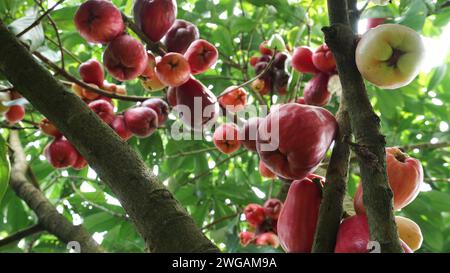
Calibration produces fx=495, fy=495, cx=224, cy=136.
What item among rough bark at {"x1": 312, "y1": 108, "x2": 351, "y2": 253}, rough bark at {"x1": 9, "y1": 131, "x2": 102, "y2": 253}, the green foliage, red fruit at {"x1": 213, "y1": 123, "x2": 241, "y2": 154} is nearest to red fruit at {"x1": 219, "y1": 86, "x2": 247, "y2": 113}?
red fruit at {"x1": 213, "y1": 123, "x2": 241, "y2": 154}

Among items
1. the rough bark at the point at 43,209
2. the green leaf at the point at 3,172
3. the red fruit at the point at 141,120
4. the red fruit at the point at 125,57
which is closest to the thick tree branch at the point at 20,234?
the rough bark at the point at 43,209

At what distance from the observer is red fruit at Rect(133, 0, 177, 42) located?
4.76ft

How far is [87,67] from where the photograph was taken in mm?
1696

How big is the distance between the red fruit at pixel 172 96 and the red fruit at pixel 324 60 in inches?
18.3

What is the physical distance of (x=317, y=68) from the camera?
1.62m

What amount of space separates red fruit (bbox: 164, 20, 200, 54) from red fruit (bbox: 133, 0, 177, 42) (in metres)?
0.10

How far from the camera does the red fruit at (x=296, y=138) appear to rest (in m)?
0.87

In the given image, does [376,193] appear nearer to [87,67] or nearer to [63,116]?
[63,116]

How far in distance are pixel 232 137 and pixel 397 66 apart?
83 cm

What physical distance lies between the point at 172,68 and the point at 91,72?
40cm

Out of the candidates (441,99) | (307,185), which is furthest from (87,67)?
(441,99)

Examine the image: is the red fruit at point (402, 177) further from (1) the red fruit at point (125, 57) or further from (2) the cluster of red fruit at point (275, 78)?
(2) the cluster of red fruit at point (275, 78)

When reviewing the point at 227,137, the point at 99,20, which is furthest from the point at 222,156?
the point at 99,20

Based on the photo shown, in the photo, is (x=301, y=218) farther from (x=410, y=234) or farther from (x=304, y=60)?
(x=304, y=60)
